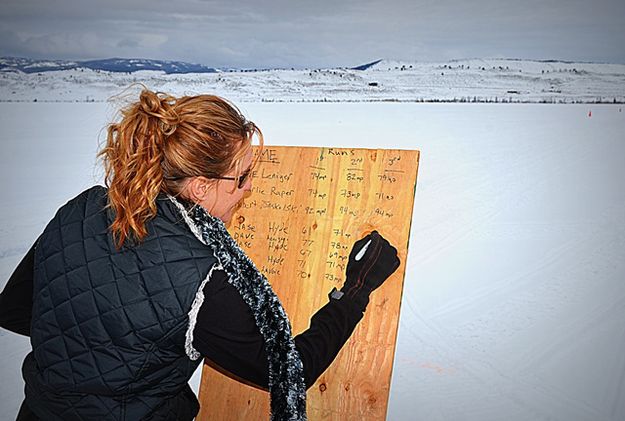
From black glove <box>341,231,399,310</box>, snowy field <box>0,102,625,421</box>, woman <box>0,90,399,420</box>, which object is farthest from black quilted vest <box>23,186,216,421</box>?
snowy field <box>0,102,625,421</box>

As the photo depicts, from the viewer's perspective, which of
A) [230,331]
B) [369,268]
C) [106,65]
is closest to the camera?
[230,331]

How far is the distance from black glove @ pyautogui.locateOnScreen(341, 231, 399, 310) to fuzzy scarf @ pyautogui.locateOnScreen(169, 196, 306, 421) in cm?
36

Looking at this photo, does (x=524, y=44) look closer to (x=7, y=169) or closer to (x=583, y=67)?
(x=583, y=67)

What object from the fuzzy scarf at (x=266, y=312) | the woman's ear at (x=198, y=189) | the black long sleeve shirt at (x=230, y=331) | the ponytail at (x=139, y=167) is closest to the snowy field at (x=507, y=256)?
the black long sleeve shirt at (x=230, y=331)

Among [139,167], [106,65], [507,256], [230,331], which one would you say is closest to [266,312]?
[230,331]

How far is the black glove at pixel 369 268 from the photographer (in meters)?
1.89

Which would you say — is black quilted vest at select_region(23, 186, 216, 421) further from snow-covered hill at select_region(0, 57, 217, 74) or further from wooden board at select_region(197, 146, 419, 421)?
snow-covered hill at select_region(0, 57, 217, 74)

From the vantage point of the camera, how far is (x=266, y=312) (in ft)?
4.99

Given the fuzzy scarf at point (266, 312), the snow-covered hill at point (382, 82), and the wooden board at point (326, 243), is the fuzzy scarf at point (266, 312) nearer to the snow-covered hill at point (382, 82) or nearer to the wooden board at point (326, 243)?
the wooden board at point (326, 243)

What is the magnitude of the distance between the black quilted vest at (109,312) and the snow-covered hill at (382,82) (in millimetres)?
1325

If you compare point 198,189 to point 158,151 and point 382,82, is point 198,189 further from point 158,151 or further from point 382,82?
point 382,82

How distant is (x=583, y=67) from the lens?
88.7 inches

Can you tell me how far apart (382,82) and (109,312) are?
1.52m

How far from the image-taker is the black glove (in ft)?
6.20
